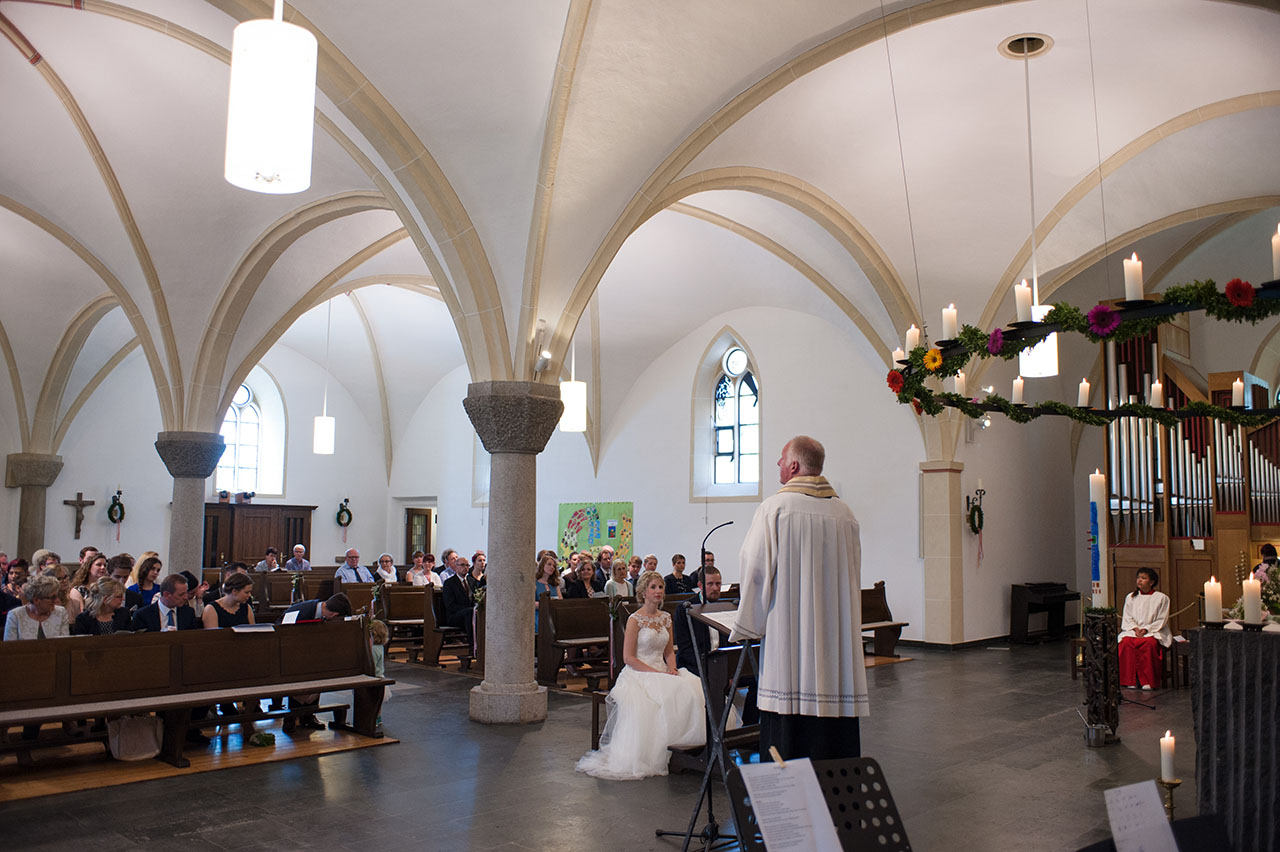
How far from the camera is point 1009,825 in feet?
17.1

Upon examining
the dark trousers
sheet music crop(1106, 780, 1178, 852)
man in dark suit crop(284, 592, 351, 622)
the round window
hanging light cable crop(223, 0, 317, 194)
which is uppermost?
the round window

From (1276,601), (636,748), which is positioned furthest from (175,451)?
(1276,601)

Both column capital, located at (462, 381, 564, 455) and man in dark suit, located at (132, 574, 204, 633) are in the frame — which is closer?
man in dark suit, located at (132, 574, 204, 633)

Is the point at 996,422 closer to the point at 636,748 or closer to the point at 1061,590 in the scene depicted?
the point at 1061,590

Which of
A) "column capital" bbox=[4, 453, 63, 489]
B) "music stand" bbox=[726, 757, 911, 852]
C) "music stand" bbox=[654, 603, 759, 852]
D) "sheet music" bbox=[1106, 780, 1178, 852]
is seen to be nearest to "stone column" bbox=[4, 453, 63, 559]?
"column capital" bbox=[4, 453, 63, 489]

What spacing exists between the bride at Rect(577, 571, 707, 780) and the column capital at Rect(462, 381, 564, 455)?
7.39 feet

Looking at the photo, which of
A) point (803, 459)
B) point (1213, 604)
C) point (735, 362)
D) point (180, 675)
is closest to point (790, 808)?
point (803, 459)

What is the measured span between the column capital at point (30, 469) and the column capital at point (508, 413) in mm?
12236

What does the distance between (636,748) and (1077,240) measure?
8.51m

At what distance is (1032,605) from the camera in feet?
47.9

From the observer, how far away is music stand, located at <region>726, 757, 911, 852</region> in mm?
2236

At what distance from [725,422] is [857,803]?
14.1 m

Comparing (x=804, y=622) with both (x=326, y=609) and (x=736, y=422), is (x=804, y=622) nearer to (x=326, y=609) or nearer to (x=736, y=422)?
(x=326, y=609)

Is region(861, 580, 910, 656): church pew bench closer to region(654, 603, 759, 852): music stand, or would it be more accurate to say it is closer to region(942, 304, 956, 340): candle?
region(942, 304, 956, 340): candle
